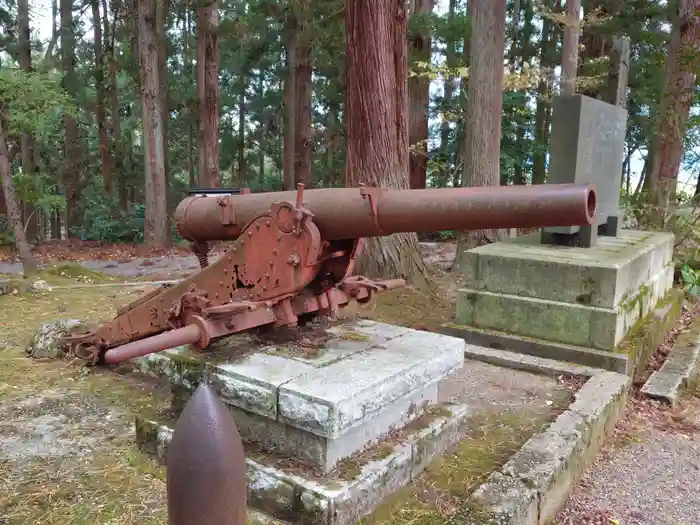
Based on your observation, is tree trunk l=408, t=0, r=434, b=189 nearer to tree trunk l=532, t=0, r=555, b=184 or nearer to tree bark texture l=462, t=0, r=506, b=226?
tree trunk l=532, t=0, r=555, b=184

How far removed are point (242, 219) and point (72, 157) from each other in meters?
17.4

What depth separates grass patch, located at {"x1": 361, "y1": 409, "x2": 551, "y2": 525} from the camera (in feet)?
8.14

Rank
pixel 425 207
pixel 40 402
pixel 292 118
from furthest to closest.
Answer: pixel 292 118 → pixel 40 402 → pixel 425 207

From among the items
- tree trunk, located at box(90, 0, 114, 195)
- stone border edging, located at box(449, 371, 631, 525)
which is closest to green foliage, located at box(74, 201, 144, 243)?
tree trunk, located at box(90, 0, 114, 195)

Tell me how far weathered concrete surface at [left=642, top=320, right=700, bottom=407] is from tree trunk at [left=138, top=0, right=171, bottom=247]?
1171 cm

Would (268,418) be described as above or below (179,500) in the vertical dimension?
below

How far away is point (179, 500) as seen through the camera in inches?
51.3

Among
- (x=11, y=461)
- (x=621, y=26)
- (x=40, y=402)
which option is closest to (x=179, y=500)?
(x=11, y=461)

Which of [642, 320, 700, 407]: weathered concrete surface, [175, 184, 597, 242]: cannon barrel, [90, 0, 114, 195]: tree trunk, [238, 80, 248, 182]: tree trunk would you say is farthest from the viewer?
[238, 80, 248, 182]: tree trunk

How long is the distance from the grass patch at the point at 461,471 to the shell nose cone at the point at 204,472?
4.07 ft

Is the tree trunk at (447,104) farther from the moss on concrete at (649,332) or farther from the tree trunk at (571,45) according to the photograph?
the moss on concrete at (649,332)

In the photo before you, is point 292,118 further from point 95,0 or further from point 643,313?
point 643,313

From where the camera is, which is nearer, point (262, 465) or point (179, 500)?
point (179, 500)

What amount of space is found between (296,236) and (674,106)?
29.8ft
